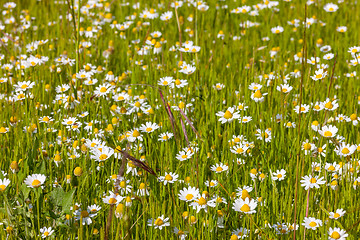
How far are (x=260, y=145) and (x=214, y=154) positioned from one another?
1.05 feet

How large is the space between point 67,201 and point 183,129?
0.61 metres

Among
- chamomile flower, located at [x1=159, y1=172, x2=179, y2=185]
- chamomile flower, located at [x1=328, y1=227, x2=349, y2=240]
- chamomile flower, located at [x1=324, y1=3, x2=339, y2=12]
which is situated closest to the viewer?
chamomile flower, located at [x1=328, y1=227, x2=349, y2=240]

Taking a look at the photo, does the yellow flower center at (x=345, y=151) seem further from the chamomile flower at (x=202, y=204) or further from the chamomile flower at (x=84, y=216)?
the chamomile flower at (x=84, y=216)

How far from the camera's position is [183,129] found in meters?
1.96

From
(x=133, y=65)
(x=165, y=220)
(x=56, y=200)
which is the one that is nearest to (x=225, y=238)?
(x=165, y=220)

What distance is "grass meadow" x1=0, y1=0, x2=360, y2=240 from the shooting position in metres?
1.84

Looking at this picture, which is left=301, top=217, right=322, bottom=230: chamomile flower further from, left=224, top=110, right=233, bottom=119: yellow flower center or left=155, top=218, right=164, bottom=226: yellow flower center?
left=224, top=110, right=233, bottom=119: yellow flower center

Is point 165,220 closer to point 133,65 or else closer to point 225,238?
point 225,238

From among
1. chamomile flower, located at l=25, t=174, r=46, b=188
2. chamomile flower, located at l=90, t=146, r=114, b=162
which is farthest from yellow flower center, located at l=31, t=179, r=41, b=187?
chamomile flower, located at l=90, t=146, r=114, b=162

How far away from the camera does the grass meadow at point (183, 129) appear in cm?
184

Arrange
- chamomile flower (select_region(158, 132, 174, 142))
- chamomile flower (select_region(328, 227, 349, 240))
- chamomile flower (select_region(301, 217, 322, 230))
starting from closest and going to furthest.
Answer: chamomile flower (select_region(328, 227, 349, 240)) → chamomile flower (select_region(301, 217, 322, 230)) → chamomile flower (select_region(158, 132, 174, 142))

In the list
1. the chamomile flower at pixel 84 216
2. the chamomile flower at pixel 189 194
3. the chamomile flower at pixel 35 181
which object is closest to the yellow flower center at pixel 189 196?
the chamomile flower at pixel 189 194

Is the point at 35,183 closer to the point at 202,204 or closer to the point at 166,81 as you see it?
the point at 202,204

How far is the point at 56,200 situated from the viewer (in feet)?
6.17
